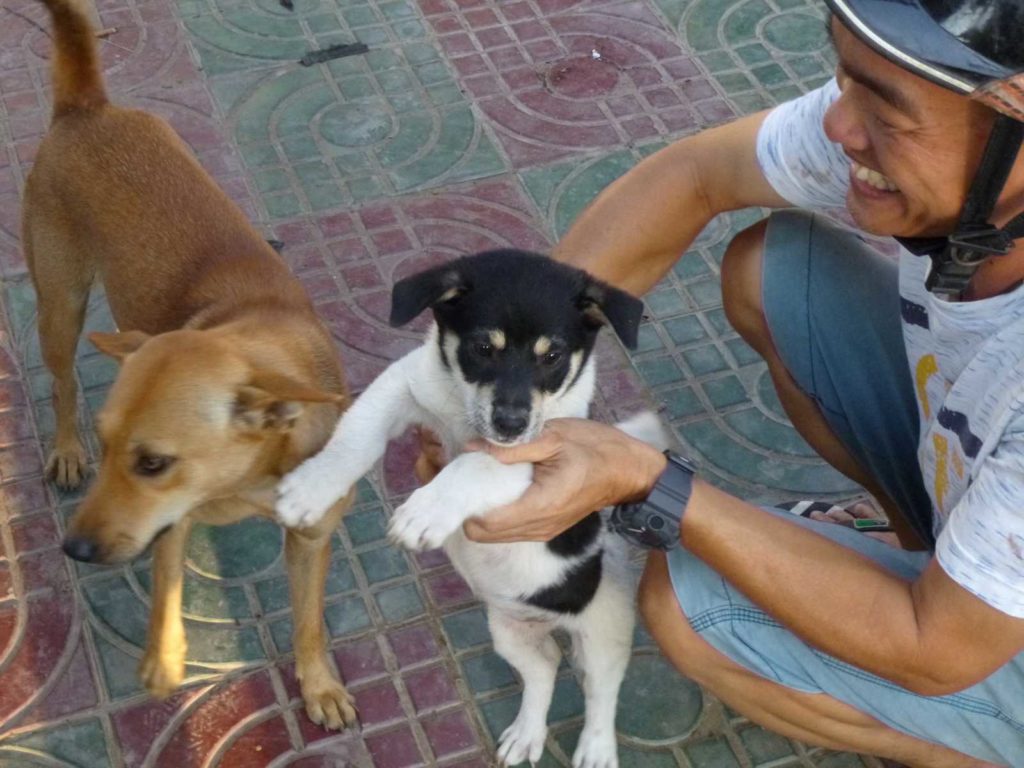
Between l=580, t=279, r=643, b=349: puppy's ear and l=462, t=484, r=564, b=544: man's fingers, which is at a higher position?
l=580, t=279, r=643, b=349: puppy's ear

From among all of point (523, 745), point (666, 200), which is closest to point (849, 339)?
point (666, 200)

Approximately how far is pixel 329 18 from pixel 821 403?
9.47 feet

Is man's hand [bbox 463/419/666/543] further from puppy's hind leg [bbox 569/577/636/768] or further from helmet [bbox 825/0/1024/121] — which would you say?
helmet [bbox 825/0/1024/121]

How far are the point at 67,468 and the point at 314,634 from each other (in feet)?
3.20

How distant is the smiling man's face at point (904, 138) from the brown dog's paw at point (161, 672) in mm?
1866

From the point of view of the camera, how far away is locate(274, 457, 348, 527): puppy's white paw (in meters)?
2.71

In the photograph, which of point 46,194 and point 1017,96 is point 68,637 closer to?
point 46,194

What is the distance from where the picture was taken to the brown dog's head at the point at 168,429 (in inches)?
101

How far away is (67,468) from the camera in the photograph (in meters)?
3.52

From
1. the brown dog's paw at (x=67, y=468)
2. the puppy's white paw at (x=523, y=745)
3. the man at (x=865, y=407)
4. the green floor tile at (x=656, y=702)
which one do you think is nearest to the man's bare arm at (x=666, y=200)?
the man at (x=865, y=407)

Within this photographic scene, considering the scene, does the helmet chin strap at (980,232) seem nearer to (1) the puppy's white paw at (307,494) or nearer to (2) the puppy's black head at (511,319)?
(2) the puppy's black head at (511,319)

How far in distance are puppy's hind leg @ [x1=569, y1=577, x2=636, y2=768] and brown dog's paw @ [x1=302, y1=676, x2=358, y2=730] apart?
0.57 m

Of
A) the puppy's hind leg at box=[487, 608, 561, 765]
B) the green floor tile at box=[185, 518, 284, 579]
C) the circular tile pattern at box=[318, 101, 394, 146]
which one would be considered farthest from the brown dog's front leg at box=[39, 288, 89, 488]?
the circular tile pattern at box=[318, 101, 394, 146]

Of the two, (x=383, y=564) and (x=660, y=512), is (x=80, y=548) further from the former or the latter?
(x=660, y=512)
